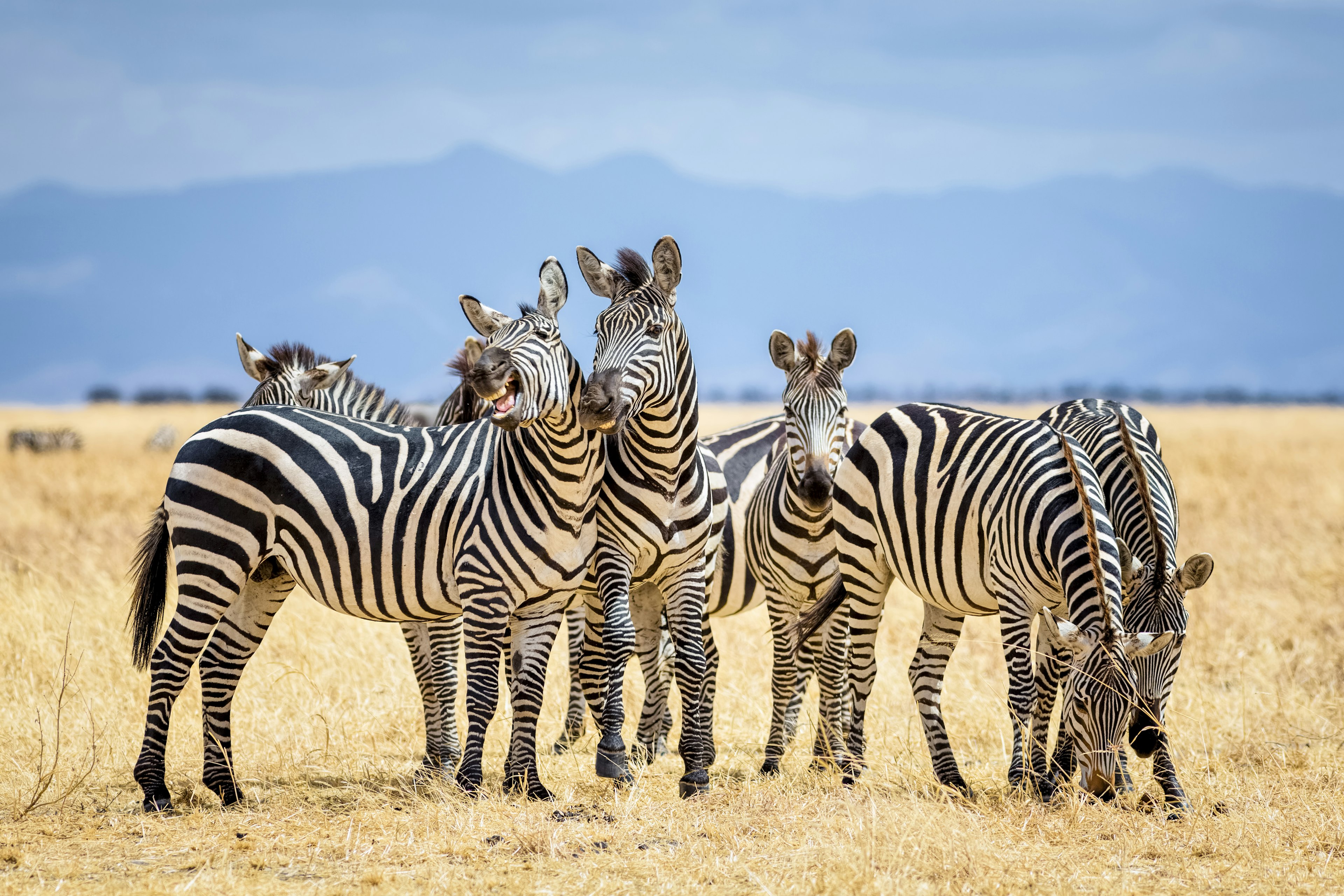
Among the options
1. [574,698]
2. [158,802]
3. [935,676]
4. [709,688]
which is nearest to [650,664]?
[709,688]

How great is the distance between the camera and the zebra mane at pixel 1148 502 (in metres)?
5.80

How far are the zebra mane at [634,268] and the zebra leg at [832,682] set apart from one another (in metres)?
2.64

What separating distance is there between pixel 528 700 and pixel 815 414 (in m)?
2.54

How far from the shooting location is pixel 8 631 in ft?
31.1

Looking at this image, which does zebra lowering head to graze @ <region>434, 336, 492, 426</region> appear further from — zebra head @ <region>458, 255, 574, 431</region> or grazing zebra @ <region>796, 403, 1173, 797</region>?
grazing zebra @ <region>796, 403, 1173, 797</region>

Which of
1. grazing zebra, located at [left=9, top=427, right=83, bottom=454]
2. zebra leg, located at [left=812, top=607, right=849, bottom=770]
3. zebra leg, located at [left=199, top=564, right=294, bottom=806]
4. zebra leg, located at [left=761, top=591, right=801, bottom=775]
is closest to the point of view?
zebra leg, located at [left=199, top=564, right=294, bottom=806]

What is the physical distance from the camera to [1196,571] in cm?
575

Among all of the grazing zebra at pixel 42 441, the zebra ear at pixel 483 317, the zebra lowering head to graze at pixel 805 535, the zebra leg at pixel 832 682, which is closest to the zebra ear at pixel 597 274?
the zebra ear at pixel 483 317

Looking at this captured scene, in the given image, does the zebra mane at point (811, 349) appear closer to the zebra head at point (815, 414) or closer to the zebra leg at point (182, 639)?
the zebra head at point (815, 414)

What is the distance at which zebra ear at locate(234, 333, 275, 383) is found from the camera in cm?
848

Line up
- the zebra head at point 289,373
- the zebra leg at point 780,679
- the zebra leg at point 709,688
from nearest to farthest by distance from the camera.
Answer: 1. the zebra leg at point 709,688
2. the zebra leg at point 780,679
3. the zebra head at point 289,373

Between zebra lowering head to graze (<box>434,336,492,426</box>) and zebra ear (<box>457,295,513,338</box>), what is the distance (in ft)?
1.58

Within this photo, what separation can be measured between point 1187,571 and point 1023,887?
189 centimetres

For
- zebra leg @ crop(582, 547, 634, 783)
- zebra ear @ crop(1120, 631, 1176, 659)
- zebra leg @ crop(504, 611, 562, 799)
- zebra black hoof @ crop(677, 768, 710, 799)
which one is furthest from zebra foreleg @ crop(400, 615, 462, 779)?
zebra ear @ crop(1120, 631, 1176, 659)
